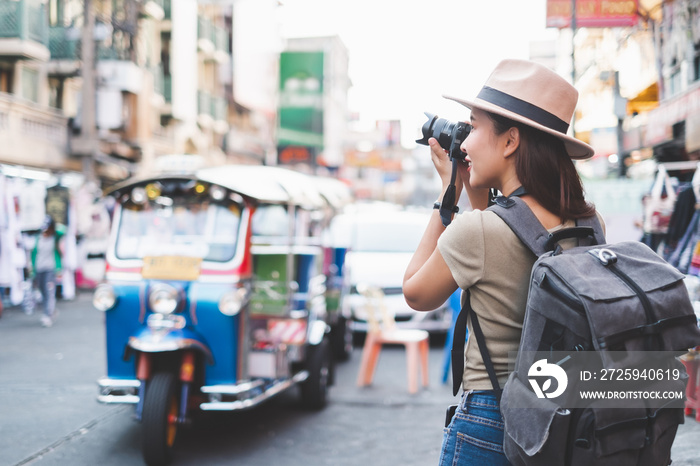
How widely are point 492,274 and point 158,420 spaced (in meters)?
3.78

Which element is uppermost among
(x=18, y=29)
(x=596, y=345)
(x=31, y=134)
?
(x=18, y=29)

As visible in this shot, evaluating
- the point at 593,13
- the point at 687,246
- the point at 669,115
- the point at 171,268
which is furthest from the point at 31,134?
the point at 687,246

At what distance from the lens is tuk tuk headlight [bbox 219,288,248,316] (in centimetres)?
561

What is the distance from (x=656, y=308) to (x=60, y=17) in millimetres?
22364

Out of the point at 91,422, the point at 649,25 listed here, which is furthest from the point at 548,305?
the point at 649,25

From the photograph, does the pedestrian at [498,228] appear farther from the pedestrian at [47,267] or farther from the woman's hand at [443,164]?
the pedestrian at [47,267]

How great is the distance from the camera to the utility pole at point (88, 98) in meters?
19.5

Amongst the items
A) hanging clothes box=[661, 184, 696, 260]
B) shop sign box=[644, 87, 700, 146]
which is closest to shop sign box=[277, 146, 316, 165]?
shop sign box=[644, 87, 700, 146]

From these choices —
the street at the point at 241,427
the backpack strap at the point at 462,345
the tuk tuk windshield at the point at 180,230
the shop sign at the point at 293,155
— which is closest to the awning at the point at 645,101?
the street at the point at 241,427

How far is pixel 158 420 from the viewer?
5.01m

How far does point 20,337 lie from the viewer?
10.9m

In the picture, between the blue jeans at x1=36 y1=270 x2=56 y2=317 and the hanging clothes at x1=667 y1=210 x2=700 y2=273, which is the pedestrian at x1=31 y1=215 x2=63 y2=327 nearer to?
the blue jeans at x1=36 y1=270 x2=56 y2=317

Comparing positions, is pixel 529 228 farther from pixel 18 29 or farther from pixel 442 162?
pixel 18 29

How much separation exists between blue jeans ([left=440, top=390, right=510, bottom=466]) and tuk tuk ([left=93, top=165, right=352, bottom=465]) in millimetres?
3543
